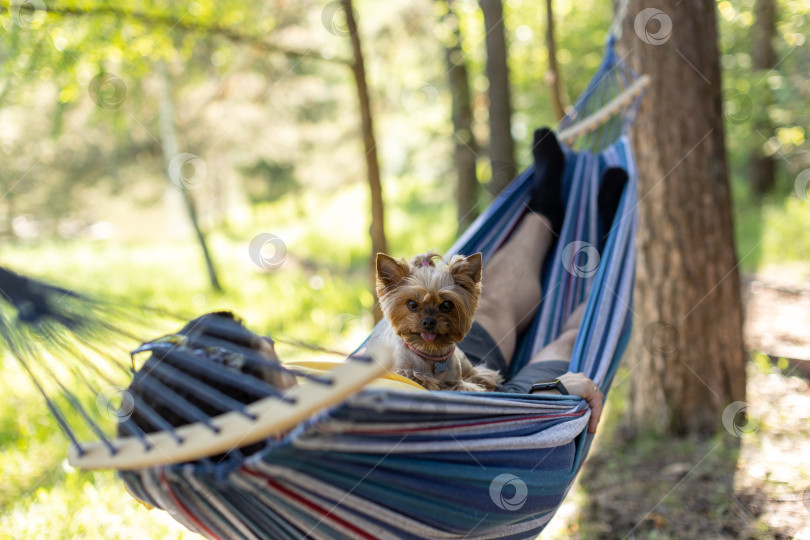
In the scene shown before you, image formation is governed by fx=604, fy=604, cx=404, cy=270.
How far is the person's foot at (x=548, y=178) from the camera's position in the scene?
294 centimetres

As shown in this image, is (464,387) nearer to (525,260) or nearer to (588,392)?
(588,392)

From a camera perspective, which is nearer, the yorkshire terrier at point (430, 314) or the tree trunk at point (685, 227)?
the yorkshire terrier at point (430, 314)

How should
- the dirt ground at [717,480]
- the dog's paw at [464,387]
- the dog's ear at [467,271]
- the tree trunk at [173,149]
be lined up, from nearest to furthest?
the dog's paw at [464,387]
the dog's ear at [467,271]
the dirt ground at [717,480]
the tree trunk at [173,149]

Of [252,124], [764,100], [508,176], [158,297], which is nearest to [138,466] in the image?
[508,176]

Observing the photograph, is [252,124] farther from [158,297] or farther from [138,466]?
[138,466]

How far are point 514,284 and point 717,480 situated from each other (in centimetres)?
150

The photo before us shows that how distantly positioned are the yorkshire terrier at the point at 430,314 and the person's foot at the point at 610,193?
977mm

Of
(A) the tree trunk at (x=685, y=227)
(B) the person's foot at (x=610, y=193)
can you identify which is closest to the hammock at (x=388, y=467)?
(B) the person's foot at (x=610, y=193)

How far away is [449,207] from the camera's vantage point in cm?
1185

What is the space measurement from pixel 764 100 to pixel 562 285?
6.88 m

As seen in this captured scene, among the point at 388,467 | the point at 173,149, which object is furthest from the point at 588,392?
the point at 173,149

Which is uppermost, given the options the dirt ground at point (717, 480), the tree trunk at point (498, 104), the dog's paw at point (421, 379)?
the tree trunk at point (498, 104)

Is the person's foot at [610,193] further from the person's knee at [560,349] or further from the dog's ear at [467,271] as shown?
the dog's ear at [467,271]

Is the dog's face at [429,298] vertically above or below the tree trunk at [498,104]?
below
